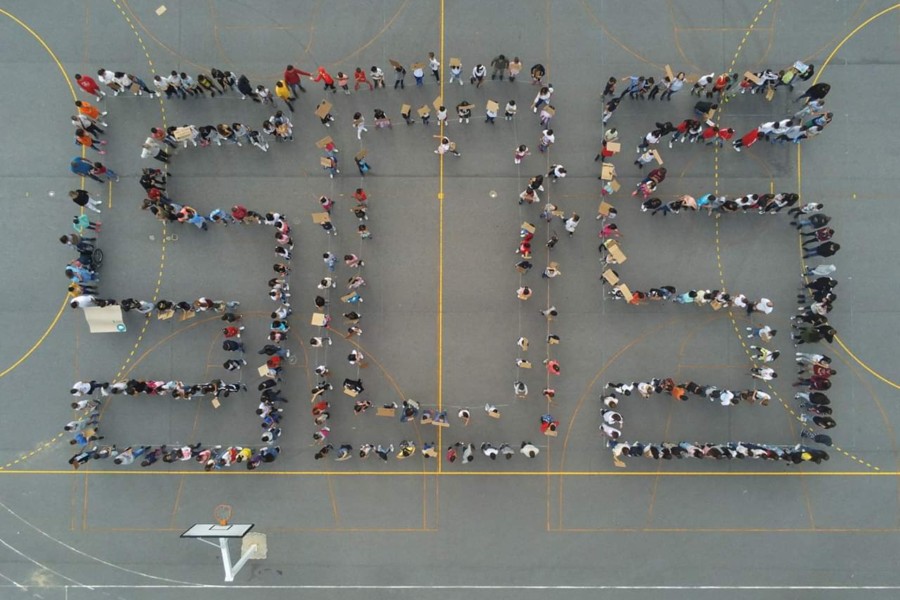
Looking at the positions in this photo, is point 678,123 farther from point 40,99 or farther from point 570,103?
point 40,99

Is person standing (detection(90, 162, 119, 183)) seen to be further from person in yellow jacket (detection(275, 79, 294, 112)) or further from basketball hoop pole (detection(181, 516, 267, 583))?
basketball hoop pole (detection(181, 516, 267, 583))

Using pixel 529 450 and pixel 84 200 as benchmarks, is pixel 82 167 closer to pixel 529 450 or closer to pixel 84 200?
pixel 84 200

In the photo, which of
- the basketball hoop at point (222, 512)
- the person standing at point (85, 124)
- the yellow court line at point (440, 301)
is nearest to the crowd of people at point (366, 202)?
the person standing at point (85, 124)

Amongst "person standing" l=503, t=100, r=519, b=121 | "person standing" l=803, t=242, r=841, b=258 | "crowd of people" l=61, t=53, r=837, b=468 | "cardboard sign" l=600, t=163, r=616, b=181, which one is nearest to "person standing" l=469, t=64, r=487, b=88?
"crowd of people" l=61, t=53, r=837, b=468

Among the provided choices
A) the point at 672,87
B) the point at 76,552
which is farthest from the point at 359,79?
the point at 76,552

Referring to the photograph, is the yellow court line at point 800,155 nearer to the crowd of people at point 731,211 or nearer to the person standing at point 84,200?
the crowd of people at point 731,211

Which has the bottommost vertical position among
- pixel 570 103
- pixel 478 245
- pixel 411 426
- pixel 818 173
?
pixel 411 426

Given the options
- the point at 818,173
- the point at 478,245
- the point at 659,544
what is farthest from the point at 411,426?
the point at 818,173
